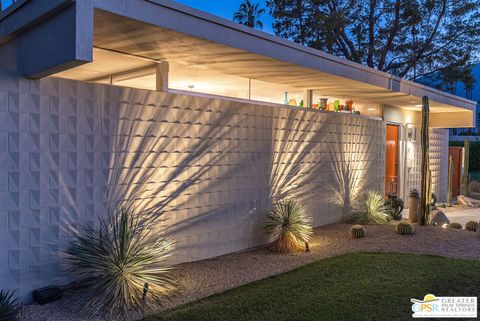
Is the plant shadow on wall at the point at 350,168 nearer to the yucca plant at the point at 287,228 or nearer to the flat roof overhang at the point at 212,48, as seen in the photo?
the flat roof overhang at the point at 212,48

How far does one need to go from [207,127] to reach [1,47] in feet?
10.1

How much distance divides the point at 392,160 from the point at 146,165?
366 inches

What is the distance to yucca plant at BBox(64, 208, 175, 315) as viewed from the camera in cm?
483

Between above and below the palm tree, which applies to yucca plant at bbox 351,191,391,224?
below

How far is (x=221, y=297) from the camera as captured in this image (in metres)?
5.25

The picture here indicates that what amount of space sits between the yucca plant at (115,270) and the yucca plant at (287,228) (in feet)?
8.47

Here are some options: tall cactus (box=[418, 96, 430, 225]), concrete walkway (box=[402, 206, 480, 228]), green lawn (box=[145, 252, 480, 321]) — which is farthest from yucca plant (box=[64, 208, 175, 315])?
concrete walkway (box=[402, 206, 480, 228])

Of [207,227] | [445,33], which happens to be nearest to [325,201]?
[207,227]

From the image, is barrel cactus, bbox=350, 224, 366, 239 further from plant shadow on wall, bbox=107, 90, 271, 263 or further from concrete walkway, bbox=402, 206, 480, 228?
concrete walkway, bbox=402, 206, 480, 228

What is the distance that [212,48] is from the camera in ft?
20.2

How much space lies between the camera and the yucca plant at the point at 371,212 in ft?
34.1

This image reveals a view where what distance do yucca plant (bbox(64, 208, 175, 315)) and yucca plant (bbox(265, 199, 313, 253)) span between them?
2.58 metres

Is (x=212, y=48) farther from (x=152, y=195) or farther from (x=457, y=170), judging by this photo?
(x=457, y=170)

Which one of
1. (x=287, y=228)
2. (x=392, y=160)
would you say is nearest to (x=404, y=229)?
(x=287, y=228)
